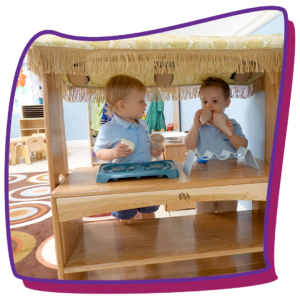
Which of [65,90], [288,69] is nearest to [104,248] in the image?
[65,90]

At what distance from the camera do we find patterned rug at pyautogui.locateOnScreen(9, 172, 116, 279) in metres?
1.24

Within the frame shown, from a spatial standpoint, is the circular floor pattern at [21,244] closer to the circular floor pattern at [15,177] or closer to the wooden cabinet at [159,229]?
the wooden cabinet at [159,229]

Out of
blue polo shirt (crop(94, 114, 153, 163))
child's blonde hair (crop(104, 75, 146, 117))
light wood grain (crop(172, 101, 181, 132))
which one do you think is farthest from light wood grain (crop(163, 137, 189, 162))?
light wood grain (crop(172, 101, 181, 132))

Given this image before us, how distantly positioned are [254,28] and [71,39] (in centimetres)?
101

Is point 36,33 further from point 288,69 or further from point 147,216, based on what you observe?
point 147,216

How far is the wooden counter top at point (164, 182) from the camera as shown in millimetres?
882

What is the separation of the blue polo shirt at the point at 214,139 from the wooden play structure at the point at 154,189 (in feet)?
0.25

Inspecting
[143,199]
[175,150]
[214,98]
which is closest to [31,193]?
A: [175,150]

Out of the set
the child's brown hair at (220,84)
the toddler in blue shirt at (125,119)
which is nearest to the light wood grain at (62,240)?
the toddler in blue shirt at (125,119)

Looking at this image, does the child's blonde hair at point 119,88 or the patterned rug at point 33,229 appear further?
the patterned rug at point 33,229

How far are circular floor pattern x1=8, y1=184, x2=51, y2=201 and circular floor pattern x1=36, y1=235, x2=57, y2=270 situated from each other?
0.85 meters

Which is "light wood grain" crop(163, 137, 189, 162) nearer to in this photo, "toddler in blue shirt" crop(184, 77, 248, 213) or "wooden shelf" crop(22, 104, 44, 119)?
"toddler in blue shirt" crop(184, 77, 248, 213)

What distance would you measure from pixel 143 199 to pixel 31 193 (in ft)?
6.11

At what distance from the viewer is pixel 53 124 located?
97 centimetres
